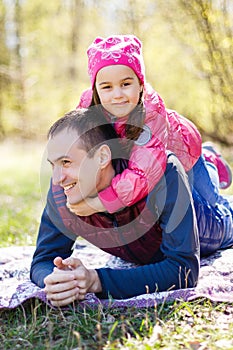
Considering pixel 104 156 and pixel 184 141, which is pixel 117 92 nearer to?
pixel 104 156

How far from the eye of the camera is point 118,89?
2.87 metres

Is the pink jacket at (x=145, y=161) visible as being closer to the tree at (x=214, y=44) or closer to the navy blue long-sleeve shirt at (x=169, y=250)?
the navy blue long-sleeve shirt at (x=169, y=250)

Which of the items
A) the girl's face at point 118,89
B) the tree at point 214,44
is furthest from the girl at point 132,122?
the tree at point 214,44

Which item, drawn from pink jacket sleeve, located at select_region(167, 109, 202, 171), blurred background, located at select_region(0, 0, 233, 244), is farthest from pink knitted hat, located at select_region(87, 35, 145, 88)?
blurred background, located at select_region(0, 0, 233, 244)

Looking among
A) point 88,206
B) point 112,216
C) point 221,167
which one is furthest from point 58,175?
point 221,167

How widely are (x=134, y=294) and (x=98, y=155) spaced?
0.68 metres

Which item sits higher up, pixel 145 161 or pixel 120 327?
pixel 145 161

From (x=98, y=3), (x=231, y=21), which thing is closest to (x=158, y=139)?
(x=231, y=21)

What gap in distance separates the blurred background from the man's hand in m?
1.88

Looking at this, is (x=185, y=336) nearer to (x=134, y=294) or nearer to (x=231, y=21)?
(x=134, y=294)

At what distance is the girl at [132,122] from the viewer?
8.61ft

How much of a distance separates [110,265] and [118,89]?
1184 mm

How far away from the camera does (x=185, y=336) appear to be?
219 centimetres

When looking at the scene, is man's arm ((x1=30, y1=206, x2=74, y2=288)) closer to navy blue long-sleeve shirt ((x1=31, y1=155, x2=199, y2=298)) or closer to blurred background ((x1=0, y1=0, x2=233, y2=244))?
navy blue long-sleeve shirt ((x1=31, y1=155, x2=199, y2=298))
